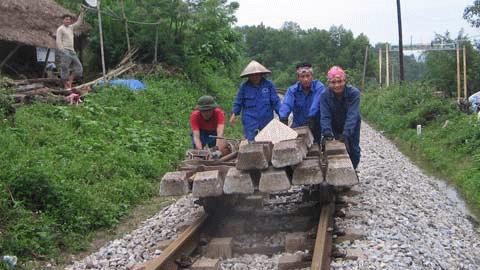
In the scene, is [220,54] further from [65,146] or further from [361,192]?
[361,192]

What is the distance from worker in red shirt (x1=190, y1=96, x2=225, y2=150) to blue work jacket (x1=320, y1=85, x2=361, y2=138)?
1.34 metres

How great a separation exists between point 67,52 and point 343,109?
9.45m

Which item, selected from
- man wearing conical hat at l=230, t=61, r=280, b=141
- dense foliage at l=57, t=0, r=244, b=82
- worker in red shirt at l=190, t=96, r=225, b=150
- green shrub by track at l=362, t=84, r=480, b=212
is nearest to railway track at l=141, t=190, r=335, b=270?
worker in red shirt at l=190, t=96, r=225, b=150

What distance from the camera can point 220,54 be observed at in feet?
89.5

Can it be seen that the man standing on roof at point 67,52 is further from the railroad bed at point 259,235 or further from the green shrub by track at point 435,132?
the green shrub by track at point 435,132

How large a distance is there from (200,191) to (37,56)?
14.6 metres

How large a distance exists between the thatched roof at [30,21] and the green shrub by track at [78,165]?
304 cm

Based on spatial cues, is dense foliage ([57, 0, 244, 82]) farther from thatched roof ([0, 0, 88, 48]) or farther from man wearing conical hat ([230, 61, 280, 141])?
man wearing conical hat ([230, 61, 280, 141])

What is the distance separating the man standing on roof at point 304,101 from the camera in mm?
7574

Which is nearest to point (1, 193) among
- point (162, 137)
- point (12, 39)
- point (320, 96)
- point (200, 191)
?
point (200, 191)

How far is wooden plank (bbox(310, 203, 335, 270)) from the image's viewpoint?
15.5 ft

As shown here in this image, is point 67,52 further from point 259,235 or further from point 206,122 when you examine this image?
point 259,235

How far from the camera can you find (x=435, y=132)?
1778cm

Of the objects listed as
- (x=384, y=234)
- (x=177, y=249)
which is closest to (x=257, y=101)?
(x=384, y=234)
